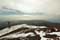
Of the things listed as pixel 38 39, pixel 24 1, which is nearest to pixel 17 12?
pixel 24 1

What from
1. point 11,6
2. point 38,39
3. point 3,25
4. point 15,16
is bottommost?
point 38,39

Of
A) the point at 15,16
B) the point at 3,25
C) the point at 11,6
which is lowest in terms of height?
the point at 3,25

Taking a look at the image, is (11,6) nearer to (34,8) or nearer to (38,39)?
(34,8)

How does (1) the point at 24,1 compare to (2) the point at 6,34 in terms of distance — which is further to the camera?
(1) the point at 24,1

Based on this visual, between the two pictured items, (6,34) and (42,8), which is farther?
(42,8)

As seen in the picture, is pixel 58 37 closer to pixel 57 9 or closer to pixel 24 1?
pixel 57 9

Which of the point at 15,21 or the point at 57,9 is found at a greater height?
the point at 57,9

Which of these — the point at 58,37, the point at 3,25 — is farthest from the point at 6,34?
the point at 58,37

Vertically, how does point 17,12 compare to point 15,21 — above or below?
above

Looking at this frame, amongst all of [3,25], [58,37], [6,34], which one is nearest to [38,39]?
[58,37]
